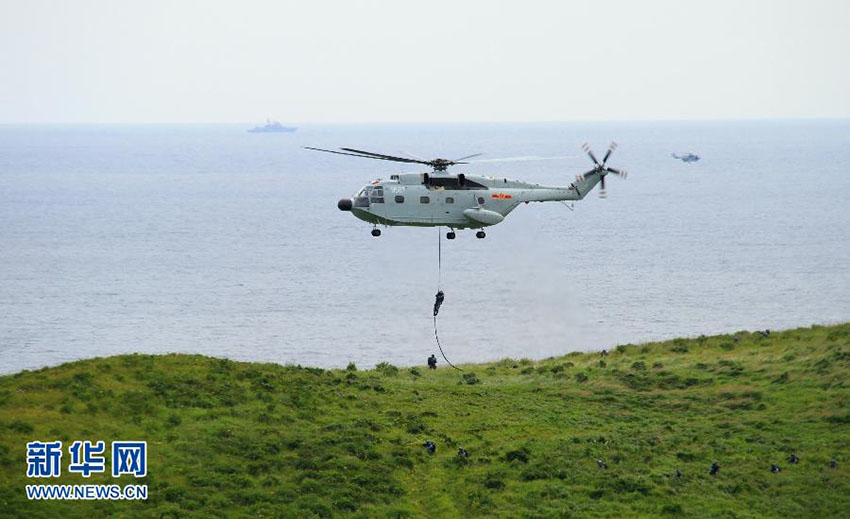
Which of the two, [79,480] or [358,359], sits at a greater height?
[79,480]

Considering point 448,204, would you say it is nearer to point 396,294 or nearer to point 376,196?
point 376,196

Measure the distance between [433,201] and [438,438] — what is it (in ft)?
41.2

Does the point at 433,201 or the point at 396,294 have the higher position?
the point at 433,201

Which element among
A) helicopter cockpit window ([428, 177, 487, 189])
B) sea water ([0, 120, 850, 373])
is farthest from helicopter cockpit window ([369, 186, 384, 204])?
sea water ([0, 120, 850, 373])

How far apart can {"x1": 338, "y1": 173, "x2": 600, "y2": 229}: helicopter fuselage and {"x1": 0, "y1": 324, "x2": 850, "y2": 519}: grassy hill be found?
10.4 meters

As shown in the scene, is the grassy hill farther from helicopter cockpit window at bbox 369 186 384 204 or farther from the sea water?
the sea water

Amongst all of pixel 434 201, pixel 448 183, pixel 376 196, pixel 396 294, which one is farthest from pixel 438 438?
pixel 396 294

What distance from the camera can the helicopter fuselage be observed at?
5559 centimetres

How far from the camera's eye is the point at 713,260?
551ft

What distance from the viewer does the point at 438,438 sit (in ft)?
172

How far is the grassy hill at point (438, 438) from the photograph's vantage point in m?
44.5

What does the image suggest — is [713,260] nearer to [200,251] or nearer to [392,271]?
[200,251]

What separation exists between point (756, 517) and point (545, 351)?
66175mm

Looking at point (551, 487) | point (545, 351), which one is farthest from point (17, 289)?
point (551, 487)
